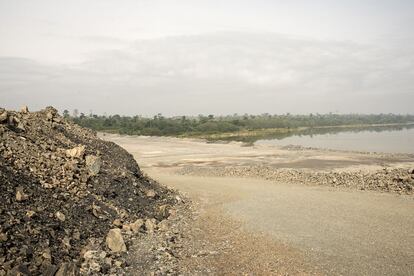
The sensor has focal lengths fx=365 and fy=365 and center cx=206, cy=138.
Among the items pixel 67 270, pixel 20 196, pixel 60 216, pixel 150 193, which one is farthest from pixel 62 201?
pixel 150 193

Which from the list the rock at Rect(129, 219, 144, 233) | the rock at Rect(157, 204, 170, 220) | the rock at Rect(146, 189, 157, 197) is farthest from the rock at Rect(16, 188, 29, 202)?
the rock at Rect(146, 189, 157, 197)

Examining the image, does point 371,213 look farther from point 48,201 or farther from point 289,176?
point 48,201

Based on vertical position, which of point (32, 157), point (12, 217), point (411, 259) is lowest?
point (411, 259)

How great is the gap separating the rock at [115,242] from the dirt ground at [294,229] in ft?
5.54

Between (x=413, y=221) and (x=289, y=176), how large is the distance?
33.1 feet

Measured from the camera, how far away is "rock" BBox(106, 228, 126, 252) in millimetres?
9375

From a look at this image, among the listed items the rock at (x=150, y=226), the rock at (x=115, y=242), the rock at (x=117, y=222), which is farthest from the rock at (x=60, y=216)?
the rock at (x=150, y=226)

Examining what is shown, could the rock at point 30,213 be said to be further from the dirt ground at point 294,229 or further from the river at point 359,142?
the river at point 359,142

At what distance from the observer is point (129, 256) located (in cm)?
923

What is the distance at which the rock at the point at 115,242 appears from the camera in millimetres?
9375

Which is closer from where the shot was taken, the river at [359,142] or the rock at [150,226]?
the rock at [150,226]

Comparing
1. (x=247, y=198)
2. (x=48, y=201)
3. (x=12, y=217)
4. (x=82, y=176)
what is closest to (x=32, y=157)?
(x=82, y=176)

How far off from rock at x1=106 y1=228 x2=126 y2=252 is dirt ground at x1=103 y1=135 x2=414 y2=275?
1688 mm

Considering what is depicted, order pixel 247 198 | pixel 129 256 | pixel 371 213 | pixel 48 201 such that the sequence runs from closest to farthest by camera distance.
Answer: pixel 129 256 → pixel 48 201 → pixel 371 213 → pixel 247 198
